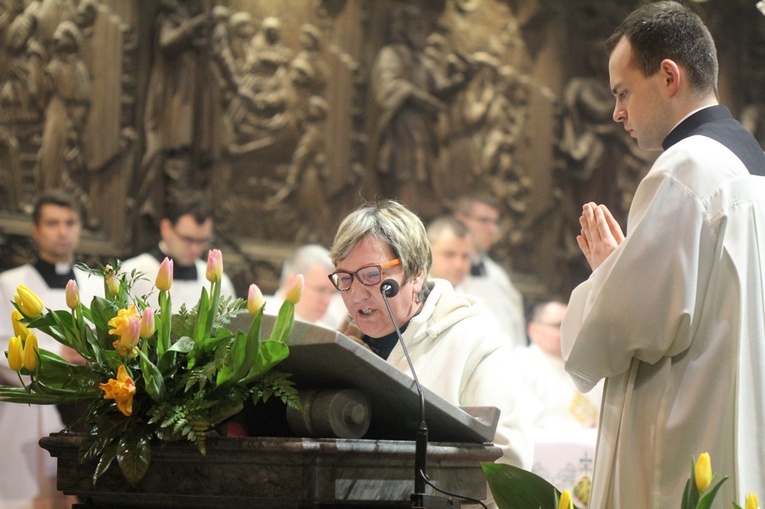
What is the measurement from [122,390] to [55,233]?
17.7ft

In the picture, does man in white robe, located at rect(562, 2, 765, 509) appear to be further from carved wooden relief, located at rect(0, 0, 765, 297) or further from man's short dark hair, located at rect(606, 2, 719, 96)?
carved wooden relief, located at rect(0, 0, 765, 297)

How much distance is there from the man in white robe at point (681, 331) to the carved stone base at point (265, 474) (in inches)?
18.7

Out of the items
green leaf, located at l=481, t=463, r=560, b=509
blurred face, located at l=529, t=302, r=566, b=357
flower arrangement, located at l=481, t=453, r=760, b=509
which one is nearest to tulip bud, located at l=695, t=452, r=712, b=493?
flower arrangement, located at l=481, t=453, r=760, b=509

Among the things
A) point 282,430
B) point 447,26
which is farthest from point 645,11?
point 447,26

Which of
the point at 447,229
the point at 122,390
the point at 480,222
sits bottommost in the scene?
the point at 122,390

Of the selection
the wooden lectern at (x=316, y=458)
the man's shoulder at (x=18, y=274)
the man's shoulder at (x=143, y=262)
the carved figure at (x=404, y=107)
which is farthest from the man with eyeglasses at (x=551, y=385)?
the wooden lectern at (x=316, y=458)

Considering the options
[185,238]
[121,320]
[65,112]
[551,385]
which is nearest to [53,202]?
[185,238]

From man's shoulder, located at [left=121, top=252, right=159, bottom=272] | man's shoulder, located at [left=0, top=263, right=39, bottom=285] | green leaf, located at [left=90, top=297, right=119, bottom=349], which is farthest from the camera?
man's shoulder, located at [left=121, top=252, right=159, bottom=272]

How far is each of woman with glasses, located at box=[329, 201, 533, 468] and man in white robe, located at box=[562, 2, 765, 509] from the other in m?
0.49

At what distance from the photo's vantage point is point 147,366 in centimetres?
220

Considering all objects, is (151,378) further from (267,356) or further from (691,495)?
(691,495)

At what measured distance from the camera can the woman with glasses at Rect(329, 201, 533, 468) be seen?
3.17 meters

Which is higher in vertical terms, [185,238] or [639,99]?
[639,99]

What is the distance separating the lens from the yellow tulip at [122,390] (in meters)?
2.18
